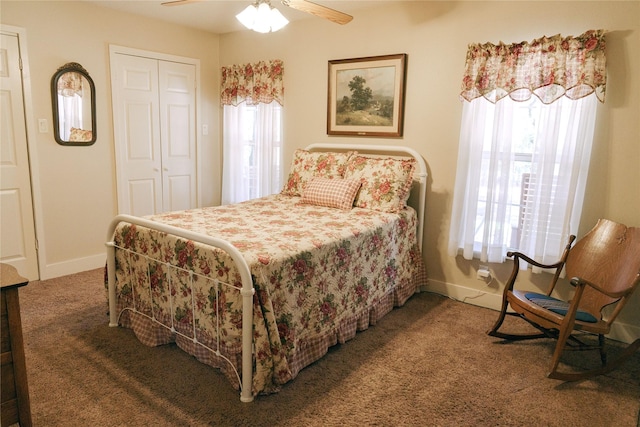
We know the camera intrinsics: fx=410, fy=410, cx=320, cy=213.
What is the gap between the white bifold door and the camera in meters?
4.04

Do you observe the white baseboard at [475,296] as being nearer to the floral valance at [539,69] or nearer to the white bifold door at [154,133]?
the floral valance at [539,69]

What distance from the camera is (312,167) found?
146 inches

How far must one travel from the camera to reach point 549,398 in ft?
7.06

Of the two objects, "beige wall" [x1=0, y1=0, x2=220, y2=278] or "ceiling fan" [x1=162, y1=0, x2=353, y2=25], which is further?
"beige wall" [x1=0, y1=0, x2=220, y2=278]

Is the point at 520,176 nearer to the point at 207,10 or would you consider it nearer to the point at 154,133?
the point at 207,10

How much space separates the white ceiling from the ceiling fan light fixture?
1.05 meters

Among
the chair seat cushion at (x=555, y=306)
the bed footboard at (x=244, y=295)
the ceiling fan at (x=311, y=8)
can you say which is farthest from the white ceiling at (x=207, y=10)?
the chair seat cushion at (x=555, y=306)

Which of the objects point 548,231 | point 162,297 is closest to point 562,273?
point 548,231

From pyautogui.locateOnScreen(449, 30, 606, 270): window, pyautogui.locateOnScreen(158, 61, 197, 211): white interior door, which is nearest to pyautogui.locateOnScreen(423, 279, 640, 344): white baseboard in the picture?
pyautogui.locateOnScreen(449, 30, 606, 270): window

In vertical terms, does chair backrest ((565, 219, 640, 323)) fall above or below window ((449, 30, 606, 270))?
below

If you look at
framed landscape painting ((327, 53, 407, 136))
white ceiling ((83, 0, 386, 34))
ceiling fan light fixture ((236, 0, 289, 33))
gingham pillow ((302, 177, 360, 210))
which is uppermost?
white ceiling ((83, 0, 386, 34))

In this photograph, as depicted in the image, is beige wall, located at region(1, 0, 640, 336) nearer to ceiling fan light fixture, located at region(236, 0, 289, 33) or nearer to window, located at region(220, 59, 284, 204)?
window, located at region(220, 59, 284, 204)

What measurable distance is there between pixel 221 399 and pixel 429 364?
3.96ft

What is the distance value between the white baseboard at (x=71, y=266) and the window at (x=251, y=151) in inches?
59.4
